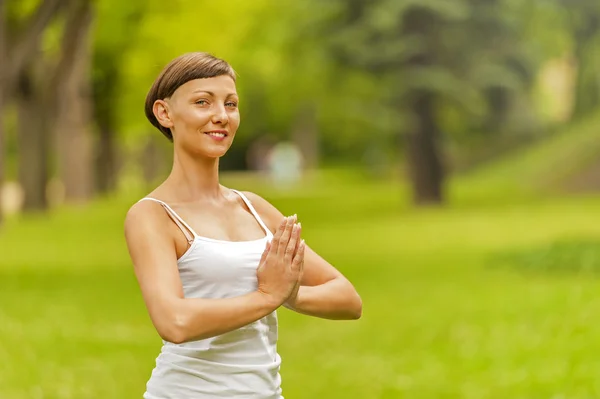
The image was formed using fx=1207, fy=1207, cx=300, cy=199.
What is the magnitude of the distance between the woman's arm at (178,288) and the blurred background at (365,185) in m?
5.69

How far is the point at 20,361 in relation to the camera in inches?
403

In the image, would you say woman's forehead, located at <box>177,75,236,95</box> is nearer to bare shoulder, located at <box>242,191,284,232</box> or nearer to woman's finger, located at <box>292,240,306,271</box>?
bare shoulder, located at <box>242,191,284,232</box>

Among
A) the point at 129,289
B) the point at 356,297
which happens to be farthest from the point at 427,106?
the point at 356,297

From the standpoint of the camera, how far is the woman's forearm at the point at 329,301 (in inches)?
132

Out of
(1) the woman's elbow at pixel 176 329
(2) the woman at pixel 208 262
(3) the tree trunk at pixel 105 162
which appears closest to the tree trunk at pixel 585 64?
(3) the tree trunk at pixel 105 162

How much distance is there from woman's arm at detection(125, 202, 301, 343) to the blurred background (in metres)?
5.69

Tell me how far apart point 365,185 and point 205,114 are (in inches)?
2050

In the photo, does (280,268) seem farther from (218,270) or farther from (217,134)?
(217,134)

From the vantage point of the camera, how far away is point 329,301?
11.3 ft

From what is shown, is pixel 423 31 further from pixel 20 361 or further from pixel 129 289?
pixel 20 361

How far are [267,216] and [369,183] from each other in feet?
175

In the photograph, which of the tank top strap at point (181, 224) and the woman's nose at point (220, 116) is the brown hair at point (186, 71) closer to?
the woman's nose at point (220, 116)

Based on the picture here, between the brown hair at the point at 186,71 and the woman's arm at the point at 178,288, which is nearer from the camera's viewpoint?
the woman's arm at the point at 178,288

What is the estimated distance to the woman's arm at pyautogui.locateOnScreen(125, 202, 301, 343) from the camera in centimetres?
309
